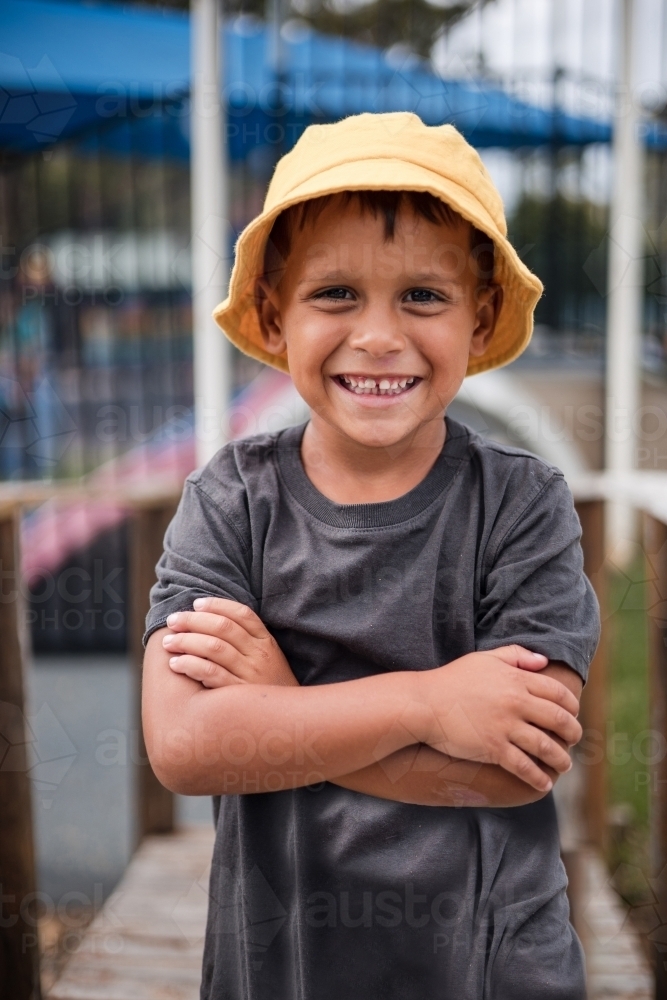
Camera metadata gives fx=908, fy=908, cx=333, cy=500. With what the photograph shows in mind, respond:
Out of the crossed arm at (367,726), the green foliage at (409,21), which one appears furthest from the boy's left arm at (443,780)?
the green foliage at (409,21)

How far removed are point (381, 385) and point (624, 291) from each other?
3409 mm

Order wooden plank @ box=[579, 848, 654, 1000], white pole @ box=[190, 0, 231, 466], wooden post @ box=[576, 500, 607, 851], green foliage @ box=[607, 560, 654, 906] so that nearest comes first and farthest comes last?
wooden plank @ box=[579, 848, 654, 1000], wooden post @ box=[576, 500, 607, 851], green foliage @ box=[607, 560, 654, 906], white pole @ box=[190, 0, 231, 466]

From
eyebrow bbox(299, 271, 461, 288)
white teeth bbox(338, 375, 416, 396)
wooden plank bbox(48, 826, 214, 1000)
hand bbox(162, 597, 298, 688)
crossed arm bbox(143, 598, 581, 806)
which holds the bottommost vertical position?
wooden plank bbox(48, 826, 214, 1000)

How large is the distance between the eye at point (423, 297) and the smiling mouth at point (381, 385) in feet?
0.24

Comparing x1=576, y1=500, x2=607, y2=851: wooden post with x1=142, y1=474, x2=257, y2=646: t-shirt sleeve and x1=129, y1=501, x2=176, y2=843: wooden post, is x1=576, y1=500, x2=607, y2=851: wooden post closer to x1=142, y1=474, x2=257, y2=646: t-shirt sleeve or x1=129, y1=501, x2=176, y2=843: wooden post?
x1=129, y1=501, x2=176, y2=843: wooden post

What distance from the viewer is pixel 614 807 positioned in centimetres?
253

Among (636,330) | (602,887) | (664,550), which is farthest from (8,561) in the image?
(636,330)

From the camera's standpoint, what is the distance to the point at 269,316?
103 centimetres

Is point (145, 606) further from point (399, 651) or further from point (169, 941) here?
point (399, 651)

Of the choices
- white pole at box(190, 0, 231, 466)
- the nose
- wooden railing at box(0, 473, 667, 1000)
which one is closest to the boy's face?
the nose

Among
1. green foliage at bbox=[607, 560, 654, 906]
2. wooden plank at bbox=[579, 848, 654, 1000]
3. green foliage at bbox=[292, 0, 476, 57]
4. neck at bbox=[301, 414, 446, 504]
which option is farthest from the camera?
green foliage at bbox=[292, 0, 476, 57]

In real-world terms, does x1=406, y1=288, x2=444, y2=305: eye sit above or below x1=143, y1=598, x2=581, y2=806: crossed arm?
above

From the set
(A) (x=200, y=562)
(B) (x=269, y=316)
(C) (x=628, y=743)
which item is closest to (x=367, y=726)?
(A) (x=200, y=562)

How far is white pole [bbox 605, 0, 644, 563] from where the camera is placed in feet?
12.4
